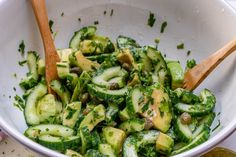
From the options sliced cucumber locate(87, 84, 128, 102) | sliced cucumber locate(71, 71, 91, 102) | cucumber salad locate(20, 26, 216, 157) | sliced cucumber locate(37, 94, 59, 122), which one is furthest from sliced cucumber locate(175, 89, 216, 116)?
sliced cucumber locate(37, 94, 59, 122)

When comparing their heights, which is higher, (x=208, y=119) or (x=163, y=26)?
(x=163, y=26)

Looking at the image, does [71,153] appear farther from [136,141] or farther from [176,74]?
[176,74]

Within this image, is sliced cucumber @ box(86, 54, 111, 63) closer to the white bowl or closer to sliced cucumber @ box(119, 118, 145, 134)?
the white bowl

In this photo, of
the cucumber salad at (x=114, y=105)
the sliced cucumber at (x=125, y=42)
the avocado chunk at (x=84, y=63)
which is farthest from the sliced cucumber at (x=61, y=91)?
the sliced cucumber at (x=125, y=42)

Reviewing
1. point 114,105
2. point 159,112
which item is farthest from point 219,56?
point 114,105

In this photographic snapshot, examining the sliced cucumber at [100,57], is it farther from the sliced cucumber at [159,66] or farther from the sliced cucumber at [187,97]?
the sliced cucumber at [187,97]

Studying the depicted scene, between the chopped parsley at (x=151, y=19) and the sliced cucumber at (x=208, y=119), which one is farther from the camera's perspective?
the chopped parsley at (x=151, y=19)

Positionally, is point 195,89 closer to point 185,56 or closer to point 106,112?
point 185,56
